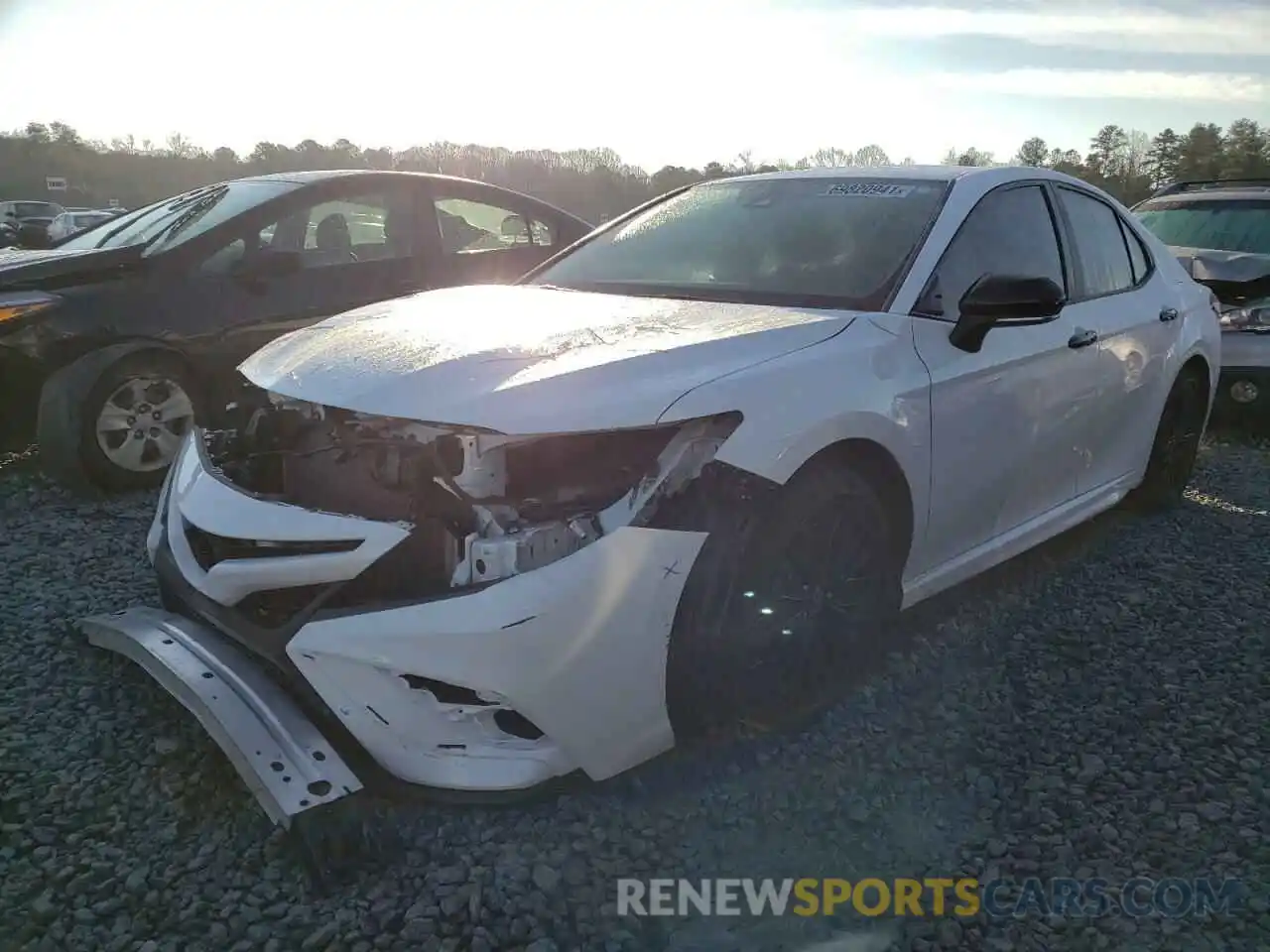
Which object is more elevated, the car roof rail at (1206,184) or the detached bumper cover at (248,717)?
the car roof rail at (1206,184)

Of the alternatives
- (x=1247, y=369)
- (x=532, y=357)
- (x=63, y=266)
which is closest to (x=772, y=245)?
(x=532, y=357)

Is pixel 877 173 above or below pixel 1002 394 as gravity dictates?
above

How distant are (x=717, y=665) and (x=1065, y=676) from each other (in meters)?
1.43

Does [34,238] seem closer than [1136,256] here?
No

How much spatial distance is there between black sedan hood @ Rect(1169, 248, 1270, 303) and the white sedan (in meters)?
3.77

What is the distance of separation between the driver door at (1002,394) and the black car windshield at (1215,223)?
4669 millimetres

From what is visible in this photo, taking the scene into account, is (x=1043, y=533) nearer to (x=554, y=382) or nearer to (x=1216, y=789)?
(x=1216, y=789)

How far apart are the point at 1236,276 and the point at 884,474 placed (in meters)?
5.10

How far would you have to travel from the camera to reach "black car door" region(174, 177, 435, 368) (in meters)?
5.07

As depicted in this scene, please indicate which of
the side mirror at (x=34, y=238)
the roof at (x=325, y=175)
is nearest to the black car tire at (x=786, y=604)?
the roof at (x=325, y=175)

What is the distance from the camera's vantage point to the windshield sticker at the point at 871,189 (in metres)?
3.49

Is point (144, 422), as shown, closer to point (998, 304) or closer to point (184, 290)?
point (184, 290)

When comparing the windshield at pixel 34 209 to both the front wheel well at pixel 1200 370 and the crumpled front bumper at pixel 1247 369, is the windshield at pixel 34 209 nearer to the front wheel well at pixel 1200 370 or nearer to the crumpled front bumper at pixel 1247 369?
the crumpled front bumper at pixel 1247 369

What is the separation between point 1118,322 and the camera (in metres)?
3.96
